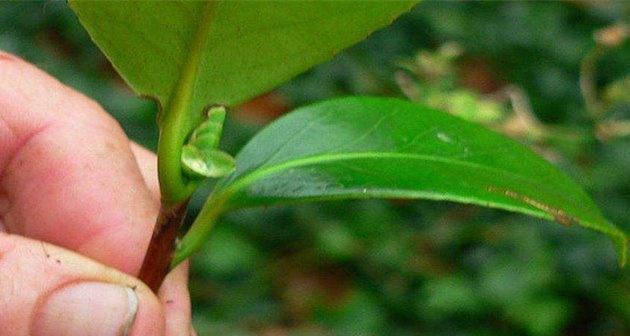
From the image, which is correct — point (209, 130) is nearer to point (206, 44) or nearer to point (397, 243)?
point (206, 44)

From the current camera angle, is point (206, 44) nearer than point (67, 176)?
Yes

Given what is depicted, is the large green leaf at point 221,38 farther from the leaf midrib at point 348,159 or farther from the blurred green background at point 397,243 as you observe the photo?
the blurred green background at point 397,243

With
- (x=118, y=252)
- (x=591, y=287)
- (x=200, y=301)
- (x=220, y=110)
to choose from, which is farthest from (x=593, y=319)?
(x=220, y=110)

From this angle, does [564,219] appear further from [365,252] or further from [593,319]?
[593,319]

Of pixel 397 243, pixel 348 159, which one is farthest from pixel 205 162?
pixel 397 243

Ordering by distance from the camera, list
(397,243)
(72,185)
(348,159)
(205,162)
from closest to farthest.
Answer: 1. (205,162)
2. (348,159)
3. (72,185)
4. (397,243)

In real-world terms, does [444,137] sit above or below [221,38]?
below

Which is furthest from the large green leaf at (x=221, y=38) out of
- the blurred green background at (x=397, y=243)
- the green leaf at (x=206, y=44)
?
the blurred green background at (x=397, y=243)

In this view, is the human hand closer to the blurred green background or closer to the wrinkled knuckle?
the wrinkled knuckle
